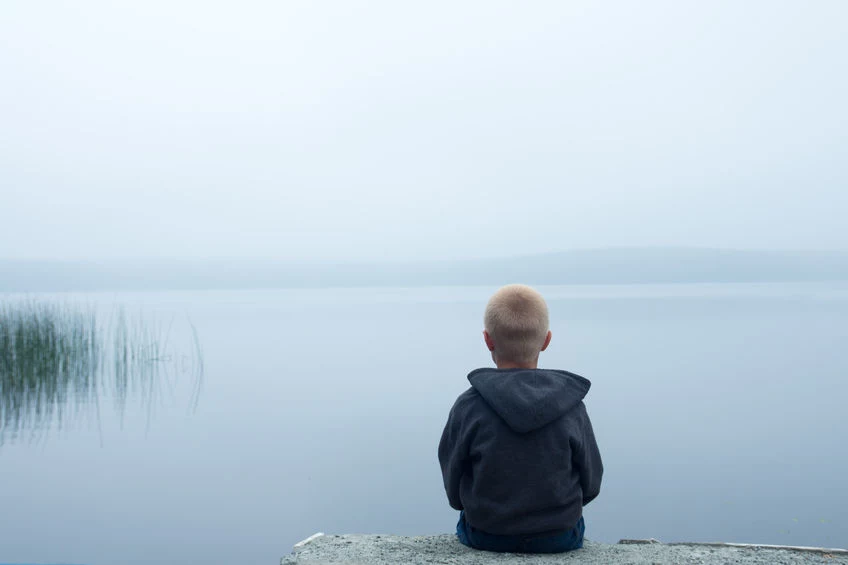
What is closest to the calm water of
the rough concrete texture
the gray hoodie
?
the rough concrete texture

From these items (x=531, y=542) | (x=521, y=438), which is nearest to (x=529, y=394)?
(x=521, y=438)

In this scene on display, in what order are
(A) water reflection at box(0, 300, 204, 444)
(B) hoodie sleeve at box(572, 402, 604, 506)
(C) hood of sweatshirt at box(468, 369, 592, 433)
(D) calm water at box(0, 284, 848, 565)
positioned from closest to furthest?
(C) hood of sweatshirt at box(468, 369, 592, 433) < (B) hoodie sleeve at box(572, 402, 604, 506) < (D) calm water at box(0, 284, 848, 565) < (A) water reflection at box(0, 300, 204, 444)

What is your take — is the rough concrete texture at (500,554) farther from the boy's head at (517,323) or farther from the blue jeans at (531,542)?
the boy's head at (517,323)

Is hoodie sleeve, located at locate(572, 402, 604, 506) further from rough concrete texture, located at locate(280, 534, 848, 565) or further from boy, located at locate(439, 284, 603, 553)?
rough concrete texture, located at locate(280, 534, 848, 565)

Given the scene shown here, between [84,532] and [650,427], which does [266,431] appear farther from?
[650,427]

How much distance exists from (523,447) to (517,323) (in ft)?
1.17

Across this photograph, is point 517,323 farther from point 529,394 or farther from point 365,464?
point 365,464

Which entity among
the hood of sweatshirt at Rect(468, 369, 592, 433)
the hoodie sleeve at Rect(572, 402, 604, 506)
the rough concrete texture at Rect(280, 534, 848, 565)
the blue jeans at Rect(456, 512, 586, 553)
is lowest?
the rough concrete texture at Rect(280, 534, 848, 565)

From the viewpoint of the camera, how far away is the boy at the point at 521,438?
2.18 metres

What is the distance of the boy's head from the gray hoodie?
0.05 meters

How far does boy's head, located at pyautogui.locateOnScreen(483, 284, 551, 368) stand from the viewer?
7.24 ft

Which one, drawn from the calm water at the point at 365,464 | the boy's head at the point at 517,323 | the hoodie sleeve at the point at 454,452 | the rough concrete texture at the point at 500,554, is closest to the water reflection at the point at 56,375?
the calm water at the point at 365,464

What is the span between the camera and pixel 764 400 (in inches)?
404

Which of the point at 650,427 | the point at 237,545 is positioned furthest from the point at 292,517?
the point at 650,427
